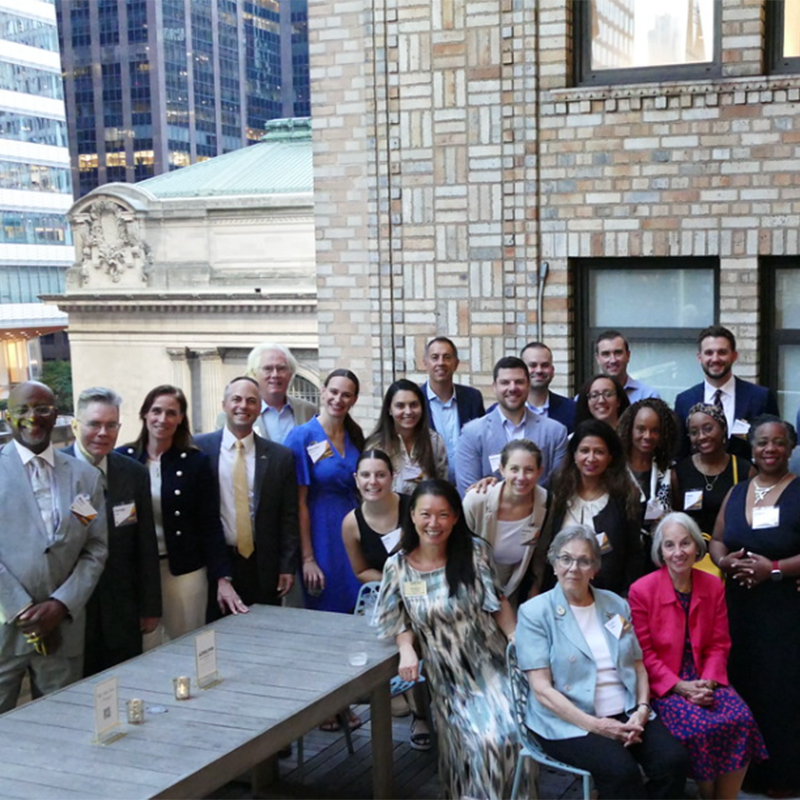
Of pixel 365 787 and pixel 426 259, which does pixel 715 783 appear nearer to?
pixel 365 787

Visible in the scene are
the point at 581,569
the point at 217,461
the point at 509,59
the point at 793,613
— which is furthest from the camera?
the point at 509,59

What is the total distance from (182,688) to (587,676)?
5.05 feet

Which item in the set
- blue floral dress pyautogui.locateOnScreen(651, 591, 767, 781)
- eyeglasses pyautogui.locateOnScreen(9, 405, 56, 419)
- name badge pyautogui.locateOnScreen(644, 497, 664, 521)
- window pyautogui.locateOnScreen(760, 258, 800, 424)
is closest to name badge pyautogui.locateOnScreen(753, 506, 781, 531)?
name badge pyautogui.locateOnScreen(644, 497, 664, 521)

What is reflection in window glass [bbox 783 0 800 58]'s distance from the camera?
7938 millimetres

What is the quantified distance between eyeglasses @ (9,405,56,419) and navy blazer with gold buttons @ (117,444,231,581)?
718 millimetres

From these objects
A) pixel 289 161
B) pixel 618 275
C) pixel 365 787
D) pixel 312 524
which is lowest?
pixel 365 787

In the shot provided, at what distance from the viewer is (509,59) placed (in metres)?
8.42

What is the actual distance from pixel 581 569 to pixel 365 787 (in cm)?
160

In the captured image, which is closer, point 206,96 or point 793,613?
point 793,613

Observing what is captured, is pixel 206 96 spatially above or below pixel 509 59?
above

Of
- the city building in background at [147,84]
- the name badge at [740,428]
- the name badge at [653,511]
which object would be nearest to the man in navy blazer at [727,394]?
the name badge at [740,428]

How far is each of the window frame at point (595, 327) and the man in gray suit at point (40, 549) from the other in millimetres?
4568

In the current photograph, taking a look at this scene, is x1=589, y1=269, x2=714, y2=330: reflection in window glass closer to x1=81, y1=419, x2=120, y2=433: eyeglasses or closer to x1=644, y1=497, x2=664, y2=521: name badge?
x1=644, y1=497, x2=664, y2=521: name badge

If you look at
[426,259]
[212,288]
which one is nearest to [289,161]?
[212,288]
